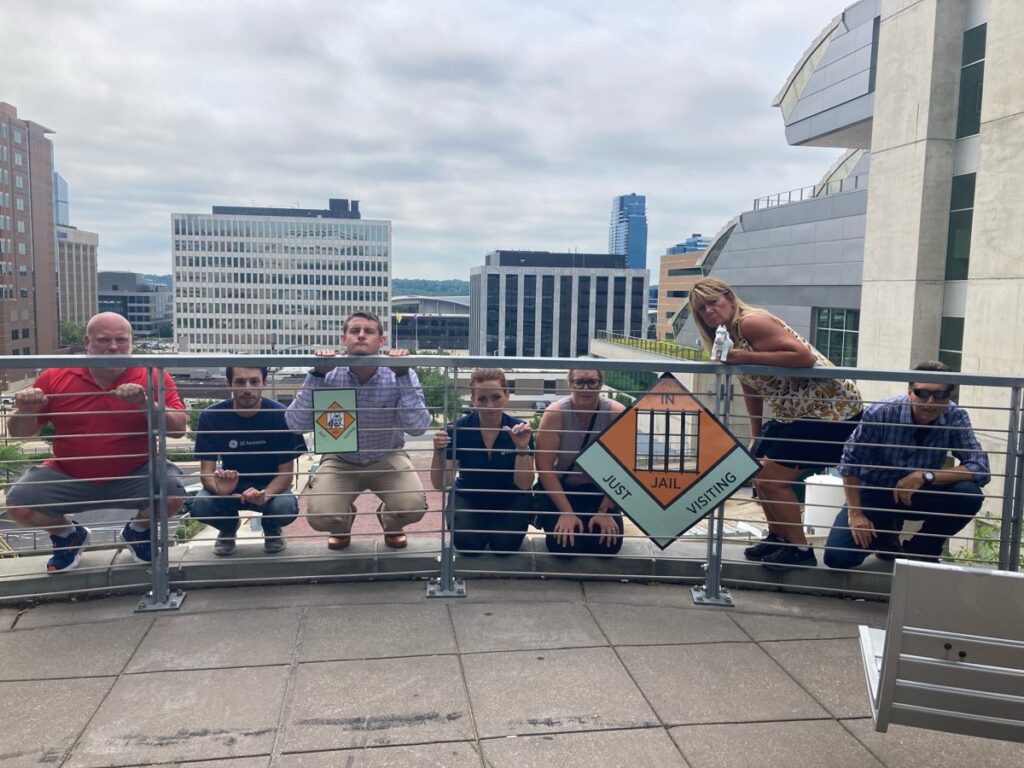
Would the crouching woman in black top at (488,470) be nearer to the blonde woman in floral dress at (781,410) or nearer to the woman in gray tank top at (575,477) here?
the woman in gray tank top at (575,477)

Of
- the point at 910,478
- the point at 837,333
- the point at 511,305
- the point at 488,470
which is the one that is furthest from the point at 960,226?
the point at 511,305

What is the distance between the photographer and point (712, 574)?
4895 mm

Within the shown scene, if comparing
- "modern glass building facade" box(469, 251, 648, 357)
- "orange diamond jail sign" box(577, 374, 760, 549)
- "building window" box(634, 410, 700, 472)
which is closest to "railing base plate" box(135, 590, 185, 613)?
"orange diamond jail sign" box(577, 374, 760, 549)

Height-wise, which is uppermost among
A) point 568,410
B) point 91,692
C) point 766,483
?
point 568,410

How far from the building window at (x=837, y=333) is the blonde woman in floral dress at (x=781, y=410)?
25291 mm

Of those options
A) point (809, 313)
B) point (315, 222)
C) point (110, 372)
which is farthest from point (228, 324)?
point (110, 372)

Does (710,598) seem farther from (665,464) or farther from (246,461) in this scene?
(246,461)

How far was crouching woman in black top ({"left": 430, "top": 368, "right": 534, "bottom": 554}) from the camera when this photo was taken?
4941 millimetres

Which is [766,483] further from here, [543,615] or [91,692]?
[91,692]

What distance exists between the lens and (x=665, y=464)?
4.82 meters

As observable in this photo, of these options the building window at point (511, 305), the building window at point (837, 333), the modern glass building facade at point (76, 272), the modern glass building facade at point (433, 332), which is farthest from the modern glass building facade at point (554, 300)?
the building window at point (837, 333)

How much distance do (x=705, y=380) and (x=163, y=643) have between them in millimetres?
3626

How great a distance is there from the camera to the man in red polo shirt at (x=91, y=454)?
4.68m

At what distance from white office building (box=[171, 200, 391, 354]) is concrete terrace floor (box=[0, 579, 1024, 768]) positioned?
5757 inches
